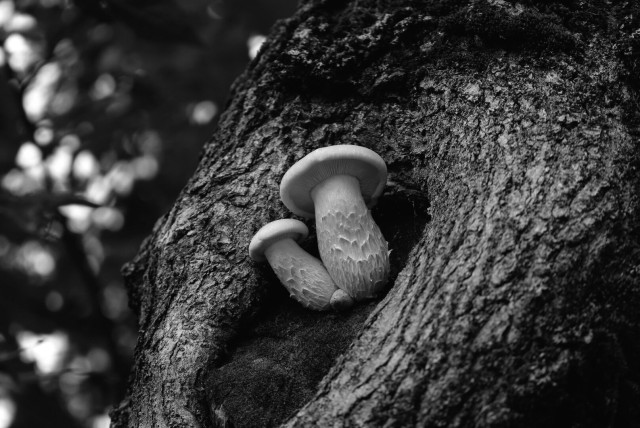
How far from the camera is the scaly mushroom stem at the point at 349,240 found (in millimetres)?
→ 2975

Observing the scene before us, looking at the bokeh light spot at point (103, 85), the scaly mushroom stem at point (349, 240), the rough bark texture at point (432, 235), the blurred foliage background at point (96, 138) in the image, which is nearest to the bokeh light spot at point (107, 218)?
the blurred foliage background at point (96, 138)

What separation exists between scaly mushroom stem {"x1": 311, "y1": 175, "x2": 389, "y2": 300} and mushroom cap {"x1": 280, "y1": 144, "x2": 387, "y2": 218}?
2.5 inches

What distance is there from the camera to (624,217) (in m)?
2.36

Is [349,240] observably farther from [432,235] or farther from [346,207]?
[432,235]

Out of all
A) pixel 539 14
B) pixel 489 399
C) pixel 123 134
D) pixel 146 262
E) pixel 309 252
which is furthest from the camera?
pixel 123 134

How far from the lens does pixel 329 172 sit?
3201 mm

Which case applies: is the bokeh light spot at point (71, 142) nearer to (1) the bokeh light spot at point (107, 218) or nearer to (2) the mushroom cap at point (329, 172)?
(1) the bokeh light spot at point (107, 218)

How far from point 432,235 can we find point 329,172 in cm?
80

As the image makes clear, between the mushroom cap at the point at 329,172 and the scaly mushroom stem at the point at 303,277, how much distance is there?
277 millimetres

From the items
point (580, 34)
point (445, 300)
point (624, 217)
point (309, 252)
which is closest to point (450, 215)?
point (445, 300)

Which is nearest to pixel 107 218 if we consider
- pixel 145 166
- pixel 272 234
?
pixel 145 166

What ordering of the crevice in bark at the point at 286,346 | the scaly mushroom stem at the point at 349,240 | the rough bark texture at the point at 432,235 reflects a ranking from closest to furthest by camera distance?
the rough bark texture at the point at 432,235
the crevice in bark at the point at 286,346
the scaly mushroom stem at the point at 349,240

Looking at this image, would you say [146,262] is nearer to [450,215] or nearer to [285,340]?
[285,340]

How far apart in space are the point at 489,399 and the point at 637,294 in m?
0.80
